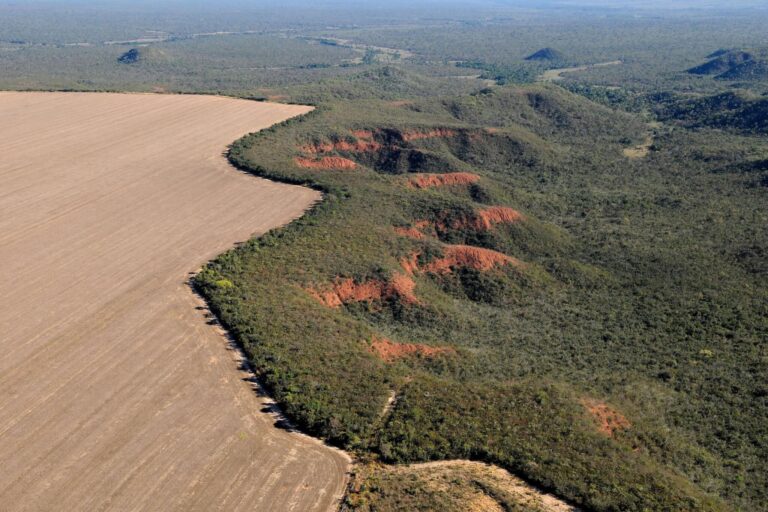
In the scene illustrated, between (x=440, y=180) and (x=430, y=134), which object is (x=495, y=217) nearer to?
(x=440, y=180)

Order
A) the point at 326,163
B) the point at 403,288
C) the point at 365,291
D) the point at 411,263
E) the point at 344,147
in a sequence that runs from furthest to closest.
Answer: the point at 344,147
the point at 326,163
the point at 411,263
the point at 403,288
the point at 365,291

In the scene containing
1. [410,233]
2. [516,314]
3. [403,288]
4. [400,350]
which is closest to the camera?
[400,350]

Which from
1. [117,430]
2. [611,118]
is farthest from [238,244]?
[611,118]

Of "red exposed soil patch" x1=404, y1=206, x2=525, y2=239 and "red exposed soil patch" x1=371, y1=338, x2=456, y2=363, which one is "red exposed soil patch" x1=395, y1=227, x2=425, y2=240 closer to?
"red exposed soil patch" x1=404, y1=206, x2=525, y2=239

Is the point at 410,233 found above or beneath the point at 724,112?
above

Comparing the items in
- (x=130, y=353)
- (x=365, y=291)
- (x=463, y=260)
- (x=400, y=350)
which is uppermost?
(x=130, y=353)

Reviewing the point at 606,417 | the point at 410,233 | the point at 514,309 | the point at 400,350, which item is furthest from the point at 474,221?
the point at 606,417

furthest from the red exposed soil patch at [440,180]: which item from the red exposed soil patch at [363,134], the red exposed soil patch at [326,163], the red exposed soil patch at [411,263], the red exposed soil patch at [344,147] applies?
the red exposed soil patch at [411,263]
